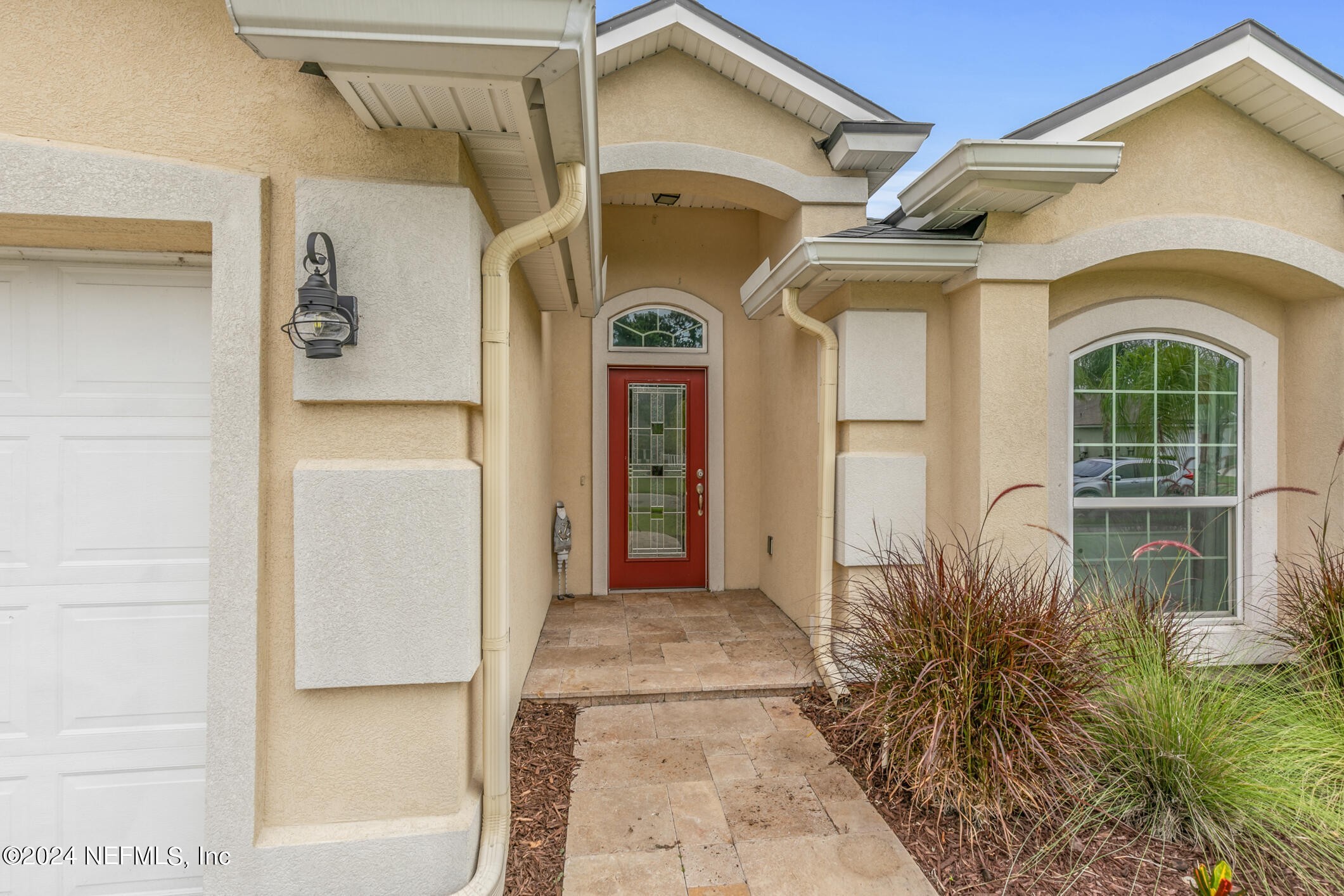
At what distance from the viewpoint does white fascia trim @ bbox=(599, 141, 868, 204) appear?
15.0ft

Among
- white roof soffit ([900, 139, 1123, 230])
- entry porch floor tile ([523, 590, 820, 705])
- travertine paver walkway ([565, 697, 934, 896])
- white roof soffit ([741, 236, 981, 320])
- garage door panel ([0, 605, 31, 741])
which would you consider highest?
white roof soffit ([900, 139, 1123, 230])

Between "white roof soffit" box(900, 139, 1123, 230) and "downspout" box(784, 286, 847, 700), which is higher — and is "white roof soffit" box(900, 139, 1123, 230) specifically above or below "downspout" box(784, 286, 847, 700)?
above

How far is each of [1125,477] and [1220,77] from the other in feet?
8.79

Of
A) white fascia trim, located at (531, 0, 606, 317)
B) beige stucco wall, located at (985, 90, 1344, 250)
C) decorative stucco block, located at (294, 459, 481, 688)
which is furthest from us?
beige stucco wall, located at (985, 90, 1344, 250)

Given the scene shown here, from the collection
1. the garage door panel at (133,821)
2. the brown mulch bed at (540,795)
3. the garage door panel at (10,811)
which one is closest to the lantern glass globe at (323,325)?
the garage door panel at (133,821)

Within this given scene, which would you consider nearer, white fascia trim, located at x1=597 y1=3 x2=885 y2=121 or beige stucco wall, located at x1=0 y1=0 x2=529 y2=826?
beige stucco wall, located at x1=0 y1=0 x2=529 y2=826

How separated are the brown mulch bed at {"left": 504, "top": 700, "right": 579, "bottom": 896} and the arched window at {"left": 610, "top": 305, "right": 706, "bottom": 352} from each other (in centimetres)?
376

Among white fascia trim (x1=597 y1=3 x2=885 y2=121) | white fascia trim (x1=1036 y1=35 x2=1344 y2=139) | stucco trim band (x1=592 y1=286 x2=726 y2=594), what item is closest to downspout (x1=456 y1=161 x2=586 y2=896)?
white fascia trim (x1=597 y1=3 x2=885 y2=121)

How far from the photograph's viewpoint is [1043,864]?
2406 millimetres

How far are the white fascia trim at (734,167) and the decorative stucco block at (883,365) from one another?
1.21 meters

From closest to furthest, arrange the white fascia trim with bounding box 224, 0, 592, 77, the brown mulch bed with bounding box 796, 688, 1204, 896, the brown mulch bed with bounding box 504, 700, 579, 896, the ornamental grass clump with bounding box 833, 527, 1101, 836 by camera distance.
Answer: the white fascia trim with bounding box 224, 0, 592, 77 < the brown mulch bed with bounding box 796, 688, 1204, 896 < the brown mulch bed with bounding box 504, 700, 579, 896 < the ornamental grass clump with bounding box 833, 527, 1101, 836

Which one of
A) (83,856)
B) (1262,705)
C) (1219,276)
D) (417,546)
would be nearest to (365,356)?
(417,546)

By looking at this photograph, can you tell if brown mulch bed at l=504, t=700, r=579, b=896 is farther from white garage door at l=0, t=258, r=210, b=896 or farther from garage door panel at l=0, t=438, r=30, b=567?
garage door panel at l=0, t=438, r=30, b=567

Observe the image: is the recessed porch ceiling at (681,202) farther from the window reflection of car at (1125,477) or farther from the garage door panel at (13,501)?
the garage door panel at (13,501)
